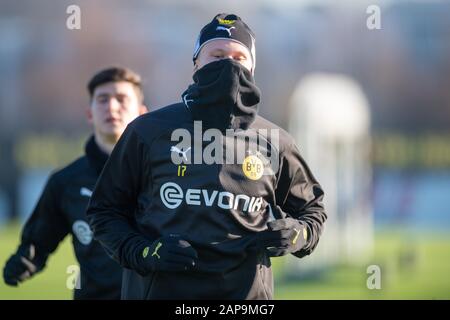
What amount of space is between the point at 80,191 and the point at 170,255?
2.21 meters

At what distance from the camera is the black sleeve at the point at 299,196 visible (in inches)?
169

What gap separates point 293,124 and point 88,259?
30.9 feet

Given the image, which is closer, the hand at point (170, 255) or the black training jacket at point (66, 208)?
the hand at point (170, 255)

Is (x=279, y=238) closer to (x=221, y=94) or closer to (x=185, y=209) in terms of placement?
(x=185, y=209)

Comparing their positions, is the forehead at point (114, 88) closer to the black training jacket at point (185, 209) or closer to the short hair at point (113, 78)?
the short hair at point (113, 78)

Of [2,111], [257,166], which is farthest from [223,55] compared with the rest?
[2,111]

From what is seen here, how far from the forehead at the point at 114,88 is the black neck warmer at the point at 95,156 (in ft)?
1.08

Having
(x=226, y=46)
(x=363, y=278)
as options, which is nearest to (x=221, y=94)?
(x=226, y=46)

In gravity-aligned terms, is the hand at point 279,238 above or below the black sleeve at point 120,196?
below

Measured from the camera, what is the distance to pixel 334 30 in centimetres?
3606

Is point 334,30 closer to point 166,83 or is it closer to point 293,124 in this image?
point 166,83

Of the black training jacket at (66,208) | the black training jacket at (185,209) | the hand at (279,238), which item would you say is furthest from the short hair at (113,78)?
the hand at (279,238)
